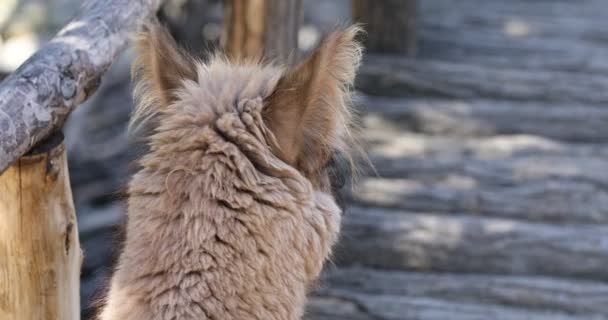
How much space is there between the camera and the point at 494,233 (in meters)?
5.23

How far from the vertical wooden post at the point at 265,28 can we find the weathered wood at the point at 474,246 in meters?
1.12

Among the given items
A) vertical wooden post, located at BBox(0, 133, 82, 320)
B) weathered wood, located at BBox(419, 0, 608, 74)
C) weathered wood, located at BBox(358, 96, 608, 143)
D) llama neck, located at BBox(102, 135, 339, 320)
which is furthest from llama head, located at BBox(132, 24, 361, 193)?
weathered wood, located at BBox(419, 0, 608, 74)

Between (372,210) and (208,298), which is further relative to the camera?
(372,210)

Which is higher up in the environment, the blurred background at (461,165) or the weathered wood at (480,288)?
the blurred background at (461,165)

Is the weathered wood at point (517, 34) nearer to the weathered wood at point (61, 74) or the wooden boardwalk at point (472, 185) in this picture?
the wooden boardwalk at point (472, 185)

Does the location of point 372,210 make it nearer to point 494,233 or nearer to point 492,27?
point 494,233

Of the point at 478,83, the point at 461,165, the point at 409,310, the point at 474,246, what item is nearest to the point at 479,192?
the point at 461,165

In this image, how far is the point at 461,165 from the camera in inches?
228

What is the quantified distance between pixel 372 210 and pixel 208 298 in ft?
10.1

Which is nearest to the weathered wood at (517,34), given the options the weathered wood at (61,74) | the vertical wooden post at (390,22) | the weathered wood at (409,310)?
the vertical wooden post at (390,22)

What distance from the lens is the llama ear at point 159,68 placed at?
2.86m

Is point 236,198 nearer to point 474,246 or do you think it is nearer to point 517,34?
point 474,246

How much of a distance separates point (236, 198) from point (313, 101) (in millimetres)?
357

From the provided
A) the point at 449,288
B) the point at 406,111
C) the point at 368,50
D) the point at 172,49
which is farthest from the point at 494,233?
the point at 172,49
